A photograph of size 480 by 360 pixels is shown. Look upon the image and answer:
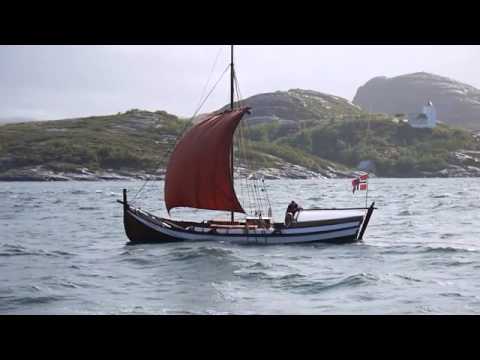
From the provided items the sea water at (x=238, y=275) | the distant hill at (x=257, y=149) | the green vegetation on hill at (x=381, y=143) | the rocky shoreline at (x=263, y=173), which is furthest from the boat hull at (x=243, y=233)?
the green vegetation on hill at (x=381, y=143)

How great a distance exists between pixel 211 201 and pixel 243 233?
7.22 feet

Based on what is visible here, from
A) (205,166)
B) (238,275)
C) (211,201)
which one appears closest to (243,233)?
(211,201)

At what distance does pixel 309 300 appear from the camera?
1533 cm

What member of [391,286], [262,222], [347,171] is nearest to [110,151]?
[347,171]

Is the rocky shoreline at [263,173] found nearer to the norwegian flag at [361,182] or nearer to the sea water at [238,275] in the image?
the sea water at [238,275]

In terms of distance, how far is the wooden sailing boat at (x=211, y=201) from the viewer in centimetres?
2647

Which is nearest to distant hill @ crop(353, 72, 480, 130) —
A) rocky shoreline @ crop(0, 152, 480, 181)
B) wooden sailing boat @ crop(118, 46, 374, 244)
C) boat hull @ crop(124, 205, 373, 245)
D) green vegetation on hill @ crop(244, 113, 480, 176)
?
green vegetation on hill @ crop(244, 113, 480, 176)

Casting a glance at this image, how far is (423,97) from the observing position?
170 meters

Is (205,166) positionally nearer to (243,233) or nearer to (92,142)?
(243,233)

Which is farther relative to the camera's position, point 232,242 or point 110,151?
point 110,151

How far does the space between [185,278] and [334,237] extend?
944 cm

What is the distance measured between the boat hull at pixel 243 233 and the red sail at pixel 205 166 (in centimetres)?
125
